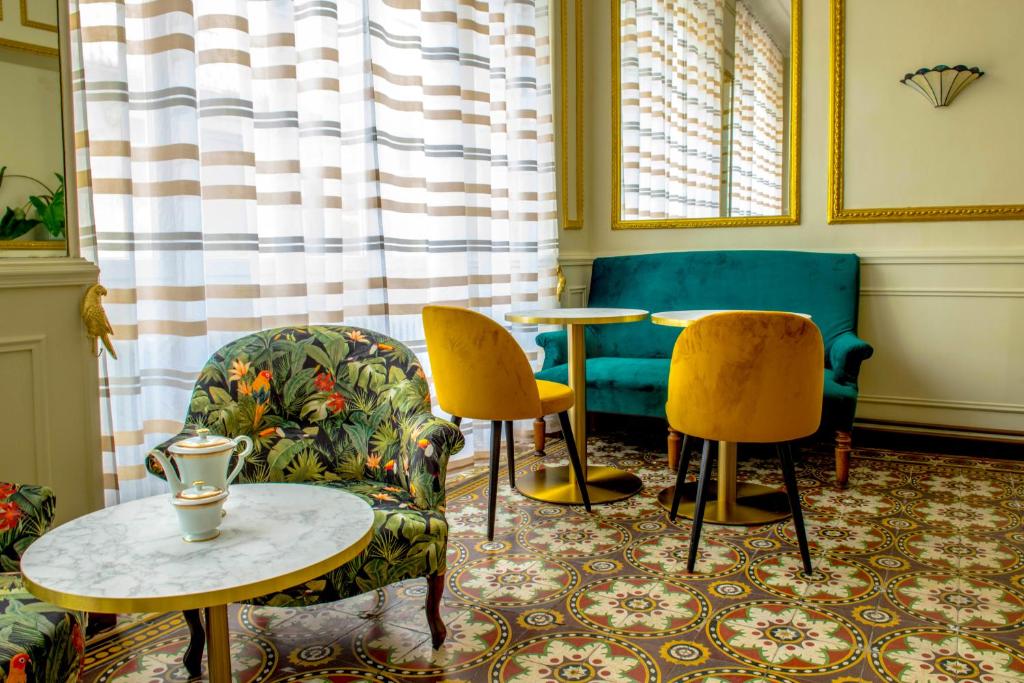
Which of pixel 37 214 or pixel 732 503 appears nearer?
pixel 37 214

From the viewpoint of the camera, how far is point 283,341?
7.83 feet

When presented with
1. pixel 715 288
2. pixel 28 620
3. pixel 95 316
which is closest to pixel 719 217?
pixel 715 288

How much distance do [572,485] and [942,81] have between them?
9.06 feet

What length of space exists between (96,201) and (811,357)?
2.28 m

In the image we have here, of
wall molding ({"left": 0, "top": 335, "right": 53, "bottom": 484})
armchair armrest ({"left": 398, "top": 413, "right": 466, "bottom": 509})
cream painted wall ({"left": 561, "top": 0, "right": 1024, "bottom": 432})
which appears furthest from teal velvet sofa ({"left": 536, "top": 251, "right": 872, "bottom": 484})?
wall molding ({"left": 0, "top": 335, "right": 53, "bottom": 484})

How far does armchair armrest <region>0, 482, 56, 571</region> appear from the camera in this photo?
163cm

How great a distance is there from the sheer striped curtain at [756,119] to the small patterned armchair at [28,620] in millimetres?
3889

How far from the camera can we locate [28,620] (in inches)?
54.5

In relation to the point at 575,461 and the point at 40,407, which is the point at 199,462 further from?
the point at 575,461

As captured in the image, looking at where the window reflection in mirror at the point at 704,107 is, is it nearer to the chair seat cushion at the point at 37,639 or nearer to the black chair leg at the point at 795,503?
the black chair leg at the point at 795,503

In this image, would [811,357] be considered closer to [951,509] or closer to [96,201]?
[951,509]

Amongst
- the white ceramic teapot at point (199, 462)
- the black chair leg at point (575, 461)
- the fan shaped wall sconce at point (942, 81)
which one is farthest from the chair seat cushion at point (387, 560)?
the fan shaped wall sconce at point (942, 81)

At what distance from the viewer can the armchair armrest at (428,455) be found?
206 centimetres

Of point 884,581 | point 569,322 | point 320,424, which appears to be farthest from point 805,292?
point 320,424
